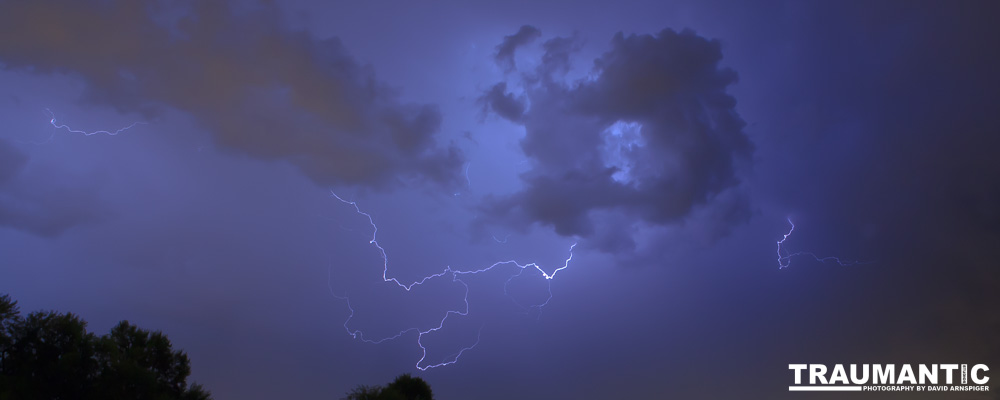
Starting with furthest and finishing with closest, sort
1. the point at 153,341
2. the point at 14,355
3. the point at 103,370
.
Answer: the point at 153,341, the point at 103,370, the point at 14,355

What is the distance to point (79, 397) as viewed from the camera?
1612 cm

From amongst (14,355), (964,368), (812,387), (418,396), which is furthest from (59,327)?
(964,368)

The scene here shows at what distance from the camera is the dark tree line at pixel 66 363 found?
15.6 meters

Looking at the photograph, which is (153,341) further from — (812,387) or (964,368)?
(964,368)

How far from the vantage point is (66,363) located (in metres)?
16.0

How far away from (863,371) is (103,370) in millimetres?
28503

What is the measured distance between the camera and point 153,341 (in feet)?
62.6

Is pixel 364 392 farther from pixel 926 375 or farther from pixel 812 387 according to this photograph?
pixel 926 375

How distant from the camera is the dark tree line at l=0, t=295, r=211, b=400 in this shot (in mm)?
15570

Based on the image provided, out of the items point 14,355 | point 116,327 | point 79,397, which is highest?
point 116,327

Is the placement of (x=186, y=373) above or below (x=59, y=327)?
below

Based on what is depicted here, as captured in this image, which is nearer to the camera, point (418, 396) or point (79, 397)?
point (79, 397)

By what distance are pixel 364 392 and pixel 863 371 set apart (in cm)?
2039

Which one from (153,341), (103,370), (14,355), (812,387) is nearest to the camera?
(14,355)
